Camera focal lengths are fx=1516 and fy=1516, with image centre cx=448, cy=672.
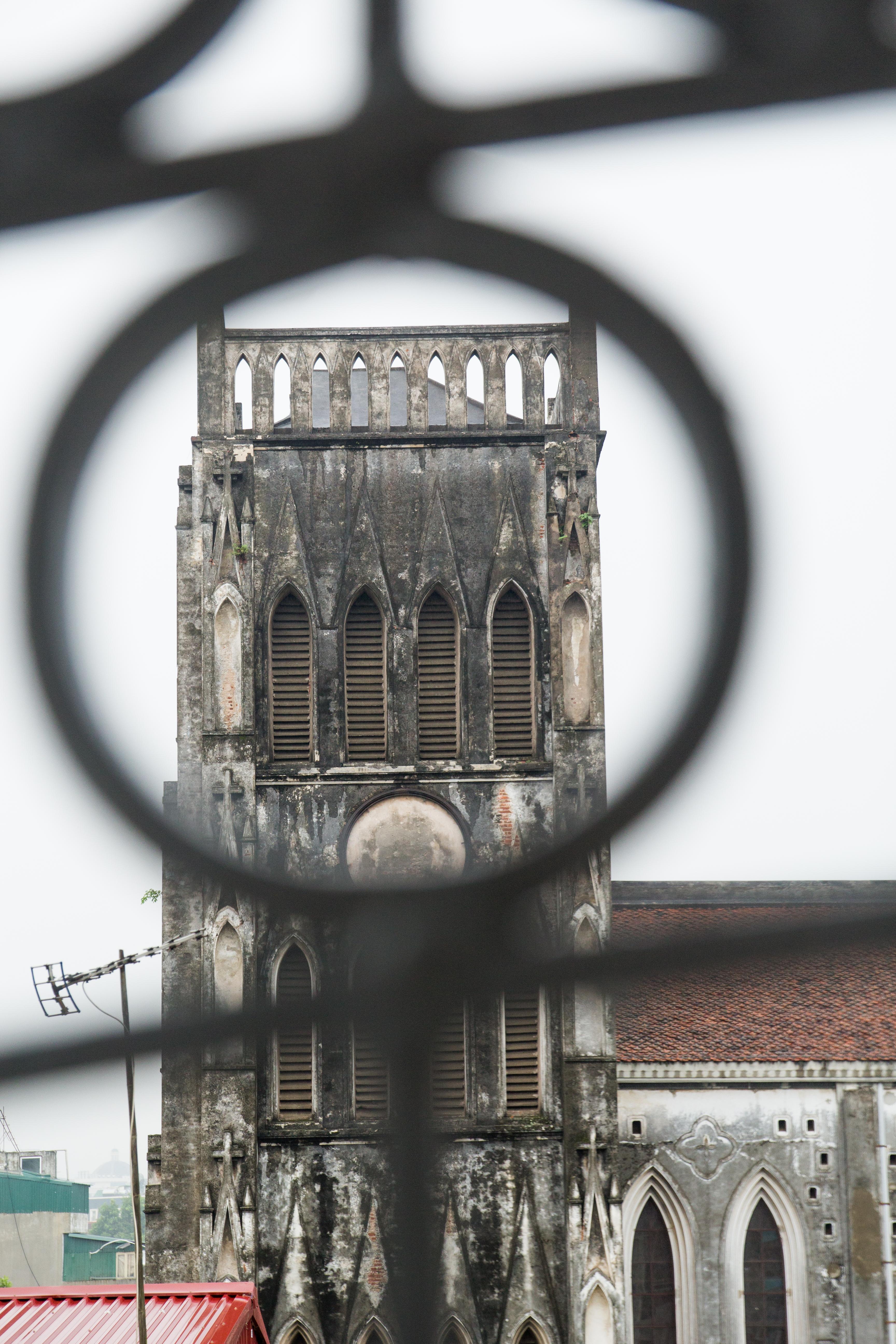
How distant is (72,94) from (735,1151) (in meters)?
21.9

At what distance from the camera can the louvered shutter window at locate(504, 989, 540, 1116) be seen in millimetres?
18141

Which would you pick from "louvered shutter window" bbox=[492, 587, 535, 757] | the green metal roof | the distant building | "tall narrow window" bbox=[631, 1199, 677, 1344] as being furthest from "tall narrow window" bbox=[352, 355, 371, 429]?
the distant building

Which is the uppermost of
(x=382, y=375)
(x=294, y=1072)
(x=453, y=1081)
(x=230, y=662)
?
(x=382, y=375)

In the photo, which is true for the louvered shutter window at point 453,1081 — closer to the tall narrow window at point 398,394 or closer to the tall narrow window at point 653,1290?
the tall narrow window at point 653,1290

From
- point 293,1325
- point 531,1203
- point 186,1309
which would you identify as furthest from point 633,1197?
point 186,1309

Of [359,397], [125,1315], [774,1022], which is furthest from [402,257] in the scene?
[359,397]

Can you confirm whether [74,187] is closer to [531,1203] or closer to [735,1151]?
[531,1203]

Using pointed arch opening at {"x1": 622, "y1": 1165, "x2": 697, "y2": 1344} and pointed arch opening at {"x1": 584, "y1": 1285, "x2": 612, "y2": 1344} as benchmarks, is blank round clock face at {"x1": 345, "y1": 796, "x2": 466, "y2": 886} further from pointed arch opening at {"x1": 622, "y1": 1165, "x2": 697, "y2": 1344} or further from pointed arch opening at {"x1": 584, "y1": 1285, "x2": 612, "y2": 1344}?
pointed arch opening at {"x1": 622, "y1": 1165, "x2": 697, "y2": 1344}

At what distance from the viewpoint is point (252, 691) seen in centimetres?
1881

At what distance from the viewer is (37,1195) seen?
3105 centimetres

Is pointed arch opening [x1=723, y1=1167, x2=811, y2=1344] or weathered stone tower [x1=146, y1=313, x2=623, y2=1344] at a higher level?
weathered stone tower [x1=146, y1=313, x2=623, y2=1344]

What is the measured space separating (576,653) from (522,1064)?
503 centimetres

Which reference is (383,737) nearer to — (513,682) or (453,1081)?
(513,682)

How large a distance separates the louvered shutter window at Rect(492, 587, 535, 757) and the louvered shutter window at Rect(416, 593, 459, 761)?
505 mm
